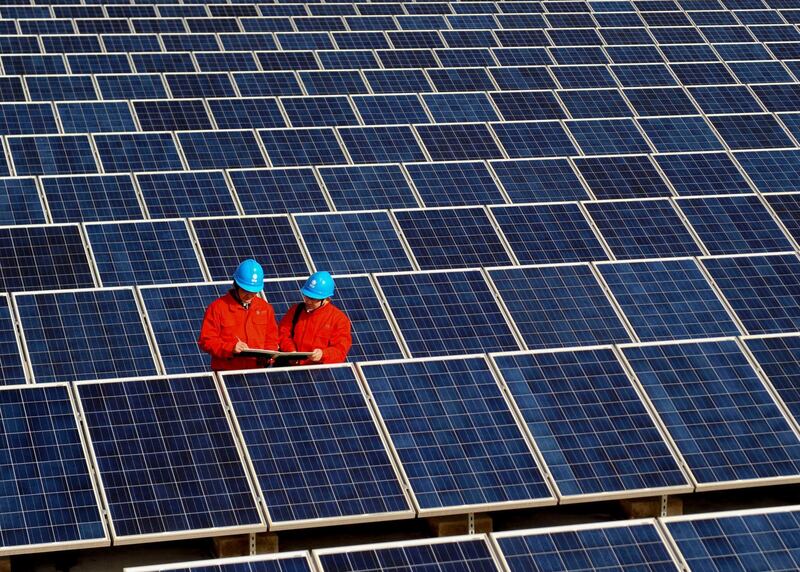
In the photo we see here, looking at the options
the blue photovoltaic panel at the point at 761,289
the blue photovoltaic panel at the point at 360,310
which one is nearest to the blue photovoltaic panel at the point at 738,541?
the blue photovoltaic panel at the point at 360,310

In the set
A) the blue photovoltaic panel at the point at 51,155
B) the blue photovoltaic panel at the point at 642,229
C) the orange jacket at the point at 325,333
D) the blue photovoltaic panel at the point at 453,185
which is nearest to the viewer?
the orange jacket at the point at 325,333

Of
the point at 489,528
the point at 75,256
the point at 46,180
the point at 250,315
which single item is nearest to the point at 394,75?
the point at 46,180

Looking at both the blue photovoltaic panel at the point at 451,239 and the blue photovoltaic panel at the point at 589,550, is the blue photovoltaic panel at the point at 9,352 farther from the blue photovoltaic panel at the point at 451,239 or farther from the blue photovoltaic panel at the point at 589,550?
the blue photovoltaic panel at the point at 589,550

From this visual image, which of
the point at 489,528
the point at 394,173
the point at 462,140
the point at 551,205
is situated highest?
the point at 462,140

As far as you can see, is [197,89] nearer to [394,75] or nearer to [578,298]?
[394,75]

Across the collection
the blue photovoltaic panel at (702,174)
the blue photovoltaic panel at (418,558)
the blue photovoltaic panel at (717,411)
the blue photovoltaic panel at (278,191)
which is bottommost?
the blue photovoltaic panel at (418,558)
